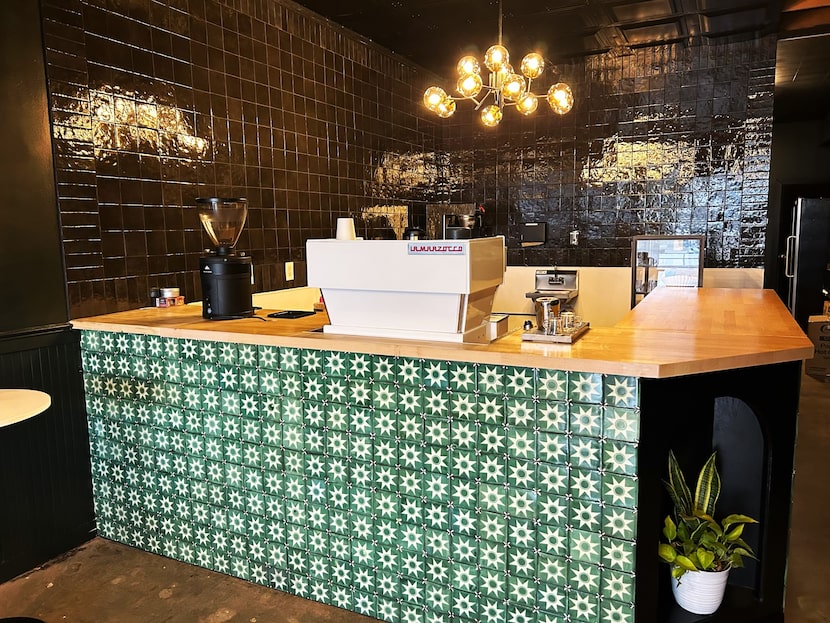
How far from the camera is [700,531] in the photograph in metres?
2.03

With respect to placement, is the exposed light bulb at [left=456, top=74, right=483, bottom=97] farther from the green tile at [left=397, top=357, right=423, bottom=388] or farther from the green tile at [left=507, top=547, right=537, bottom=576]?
the green tile at [left=507, top=547, right=537, bottom=576]

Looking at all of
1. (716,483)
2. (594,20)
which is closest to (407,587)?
(716,483)

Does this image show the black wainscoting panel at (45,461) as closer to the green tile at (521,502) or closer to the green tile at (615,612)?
the green tile at (521,502)

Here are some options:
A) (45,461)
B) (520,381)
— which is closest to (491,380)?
(520,381)

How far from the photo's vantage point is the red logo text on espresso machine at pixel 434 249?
75.2 inches

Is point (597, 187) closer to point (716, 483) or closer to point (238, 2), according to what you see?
Result: point (238, 2)

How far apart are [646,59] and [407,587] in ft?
15.3

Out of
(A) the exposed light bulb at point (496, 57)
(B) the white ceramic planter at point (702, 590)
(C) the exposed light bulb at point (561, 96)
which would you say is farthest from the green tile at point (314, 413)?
(C) the exposed light bulb at point (561, 96)

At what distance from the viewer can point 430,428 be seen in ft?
6.58

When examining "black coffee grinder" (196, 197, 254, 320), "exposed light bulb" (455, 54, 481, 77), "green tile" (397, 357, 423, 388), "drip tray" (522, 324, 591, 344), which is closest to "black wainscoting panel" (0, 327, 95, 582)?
"black coffee grinder" (196, 197, 254, 320)

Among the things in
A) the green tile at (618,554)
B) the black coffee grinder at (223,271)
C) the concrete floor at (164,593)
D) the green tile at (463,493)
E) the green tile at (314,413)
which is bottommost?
the concrete floor at (164,593)

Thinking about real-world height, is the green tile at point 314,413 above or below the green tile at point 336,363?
below

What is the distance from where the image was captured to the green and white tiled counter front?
179cm

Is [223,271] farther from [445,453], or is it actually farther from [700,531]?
[700,531]
